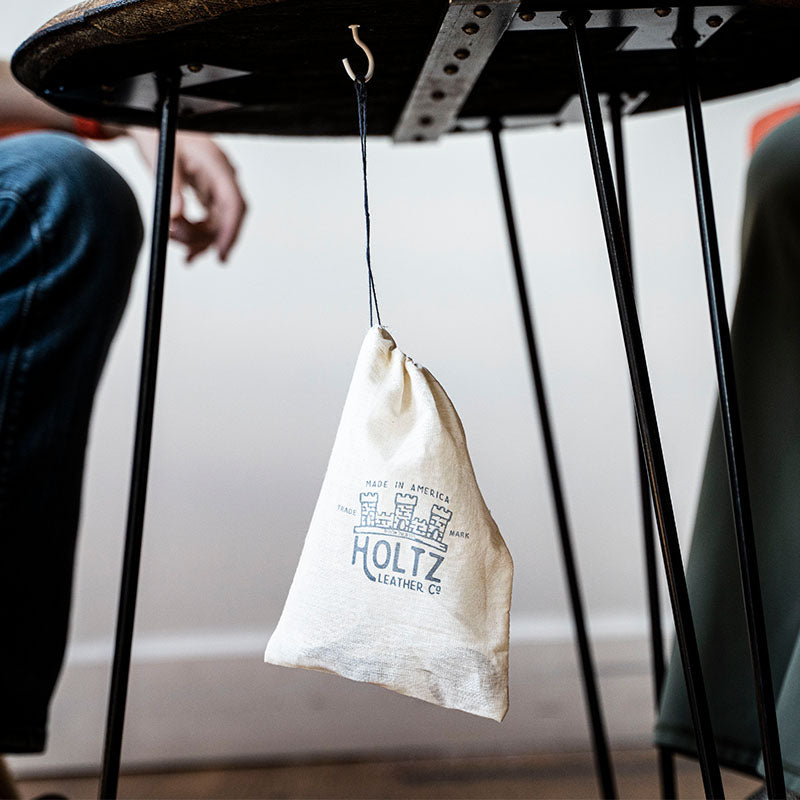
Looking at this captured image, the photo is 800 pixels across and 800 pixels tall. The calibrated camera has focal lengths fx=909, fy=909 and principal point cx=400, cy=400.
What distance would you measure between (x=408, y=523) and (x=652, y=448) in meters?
0.13

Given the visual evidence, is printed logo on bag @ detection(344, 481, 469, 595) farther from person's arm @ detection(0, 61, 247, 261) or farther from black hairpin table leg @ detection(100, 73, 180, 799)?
person's arm @ detection(0, 61, 247, 261)

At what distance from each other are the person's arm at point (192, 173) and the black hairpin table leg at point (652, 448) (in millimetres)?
376

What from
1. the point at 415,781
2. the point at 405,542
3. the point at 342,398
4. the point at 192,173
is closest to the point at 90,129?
the point at 192,173

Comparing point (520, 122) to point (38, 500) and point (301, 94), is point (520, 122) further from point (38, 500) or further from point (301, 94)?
point (38, 500)

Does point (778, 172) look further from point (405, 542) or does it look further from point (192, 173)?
point (192, 173)

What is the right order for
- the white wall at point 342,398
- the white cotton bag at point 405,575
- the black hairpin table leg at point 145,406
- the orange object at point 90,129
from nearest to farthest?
the white cotton bag at point 405,575
the black hairpin table leg at point 145,406
the orange object at point 90,129
the white wall at point 342,398

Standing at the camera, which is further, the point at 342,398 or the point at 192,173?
the point at 342,398

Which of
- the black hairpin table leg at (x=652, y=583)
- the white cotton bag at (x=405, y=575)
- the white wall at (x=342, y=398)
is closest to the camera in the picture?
the white cotton bag at (x=405, y=575)

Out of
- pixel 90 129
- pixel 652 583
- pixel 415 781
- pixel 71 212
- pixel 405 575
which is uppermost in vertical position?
pixel 90 129

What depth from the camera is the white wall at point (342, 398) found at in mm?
1103

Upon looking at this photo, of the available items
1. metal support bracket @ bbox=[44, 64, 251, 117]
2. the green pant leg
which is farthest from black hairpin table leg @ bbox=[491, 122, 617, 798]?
metal support bracket @ bbox=[44, 64, 251, 117]

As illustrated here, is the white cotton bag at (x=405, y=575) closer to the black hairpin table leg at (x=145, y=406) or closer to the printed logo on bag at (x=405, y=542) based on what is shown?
the printed logo on bag at (x=405, y=542)

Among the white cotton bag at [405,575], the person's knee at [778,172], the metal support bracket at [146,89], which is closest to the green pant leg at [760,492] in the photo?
the person's knee at [778,172]

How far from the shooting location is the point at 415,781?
1.03 metres
